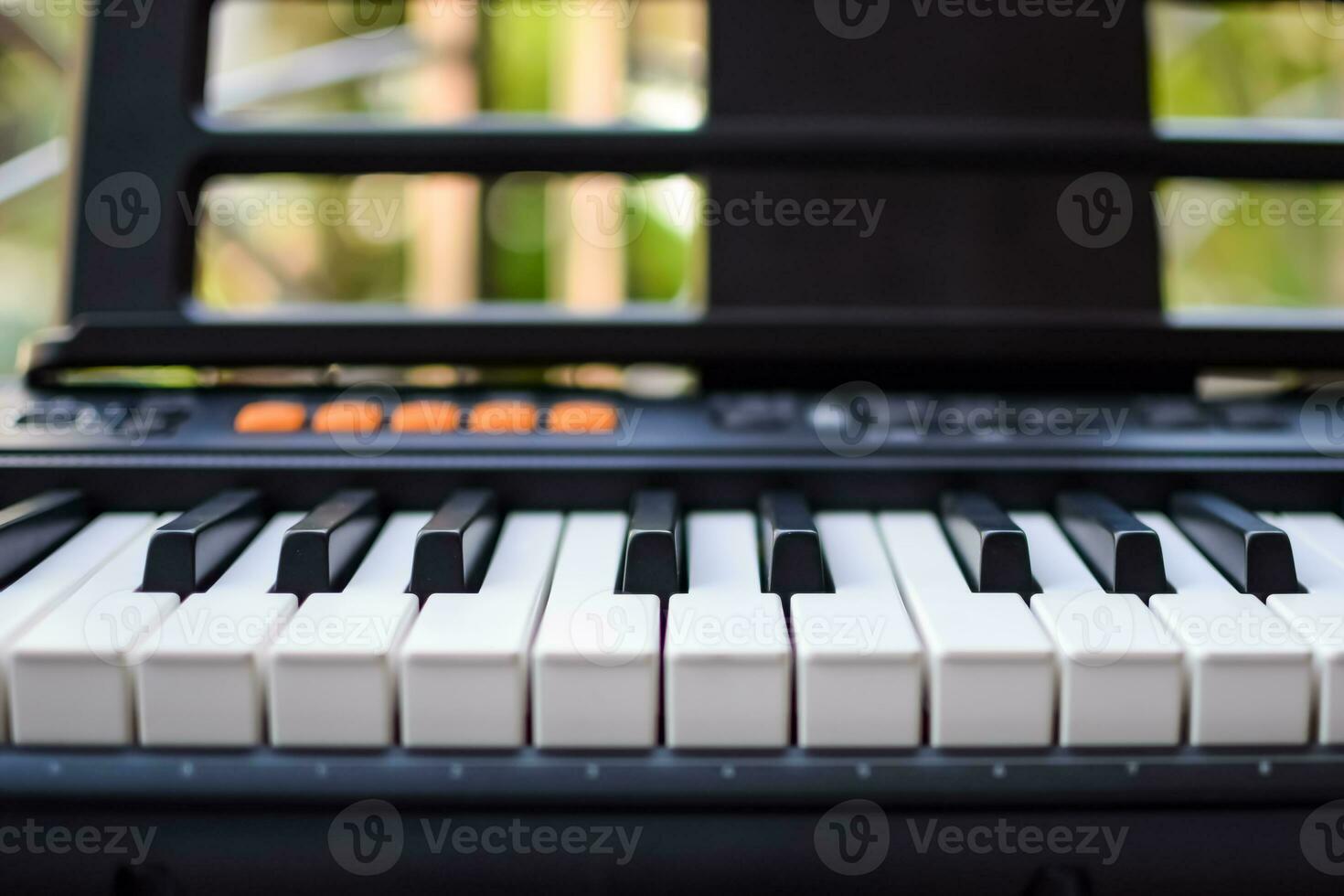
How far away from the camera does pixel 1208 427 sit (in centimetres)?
61

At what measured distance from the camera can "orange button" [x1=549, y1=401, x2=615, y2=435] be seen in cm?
61

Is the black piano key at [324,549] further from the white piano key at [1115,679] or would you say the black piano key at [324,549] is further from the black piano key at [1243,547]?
the black piano key at [1243,547]

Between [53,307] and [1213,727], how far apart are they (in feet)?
2.69

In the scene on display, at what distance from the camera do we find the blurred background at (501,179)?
0.82 metres

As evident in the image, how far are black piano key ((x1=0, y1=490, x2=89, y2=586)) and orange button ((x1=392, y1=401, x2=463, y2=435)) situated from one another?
8.0 inches

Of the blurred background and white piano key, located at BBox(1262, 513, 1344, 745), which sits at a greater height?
the blurred background

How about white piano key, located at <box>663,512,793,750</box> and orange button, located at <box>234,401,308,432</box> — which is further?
orange button, located at <box>234,401,308,432</box>

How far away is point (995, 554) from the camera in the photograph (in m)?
0.47

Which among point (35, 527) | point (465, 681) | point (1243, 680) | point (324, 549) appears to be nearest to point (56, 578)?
point (35, 527)

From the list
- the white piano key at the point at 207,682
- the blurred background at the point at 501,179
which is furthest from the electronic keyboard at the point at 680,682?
the blurred background at the point at 501,179

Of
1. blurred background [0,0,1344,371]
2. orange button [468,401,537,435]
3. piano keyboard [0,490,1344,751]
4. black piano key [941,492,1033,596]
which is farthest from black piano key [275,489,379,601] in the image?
black piano key [941,492,1033,596]

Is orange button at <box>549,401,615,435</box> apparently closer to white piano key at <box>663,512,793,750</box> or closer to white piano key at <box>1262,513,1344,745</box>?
white piano key at <box>663,512,793,750</box>

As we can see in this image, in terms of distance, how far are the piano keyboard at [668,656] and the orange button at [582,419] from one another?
155 millimetres

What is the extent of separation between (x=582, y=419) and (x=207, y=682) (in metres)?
0.29
